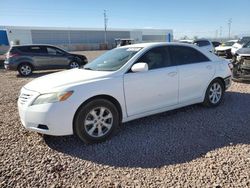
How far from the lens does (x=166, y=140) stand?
3.79 meters

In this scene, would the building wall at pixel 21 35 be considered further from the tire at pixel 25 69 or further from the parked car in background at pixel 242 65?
the parked car in background at pixel 242 65

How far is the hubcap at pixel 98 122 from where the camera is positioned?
3669mm

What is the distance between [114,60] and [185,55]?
1557mm

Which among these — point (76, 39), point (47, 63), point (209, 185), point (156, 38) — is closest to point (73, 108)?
point (209, 185)

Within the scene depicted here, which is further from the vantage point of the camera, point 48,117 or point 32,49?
point 32,49

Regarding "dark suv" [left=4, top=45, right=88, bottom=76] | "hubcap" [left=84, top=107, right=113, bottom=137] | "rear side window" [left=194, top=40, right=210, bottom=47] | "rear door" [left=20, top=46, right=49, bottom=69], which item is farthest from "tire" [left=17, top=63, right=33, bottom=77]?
"rear side window" [left=194, top=40, right=210, bottom=47]

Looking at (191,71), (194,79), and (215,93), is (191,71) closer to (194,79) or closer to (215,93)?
(194,79)

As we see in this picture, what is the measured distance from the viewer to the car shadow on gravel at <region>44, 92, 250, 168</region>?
3295mm

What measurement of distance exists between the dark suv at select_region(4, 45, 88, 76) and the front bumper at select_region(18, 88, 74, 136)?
954 cm

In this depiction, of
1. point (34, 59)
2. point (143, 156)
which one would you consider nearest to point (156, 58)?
point (143, 156)

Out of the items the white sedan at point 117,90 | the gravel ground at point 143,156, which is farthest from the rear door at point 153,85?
the gravel ground at point 143,156

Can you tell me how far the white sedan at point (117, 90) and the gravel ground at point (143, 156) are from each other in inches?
13.2

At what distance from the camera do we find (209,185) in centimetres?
263

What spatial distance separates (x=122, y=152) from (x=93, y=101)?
0.91 meters
